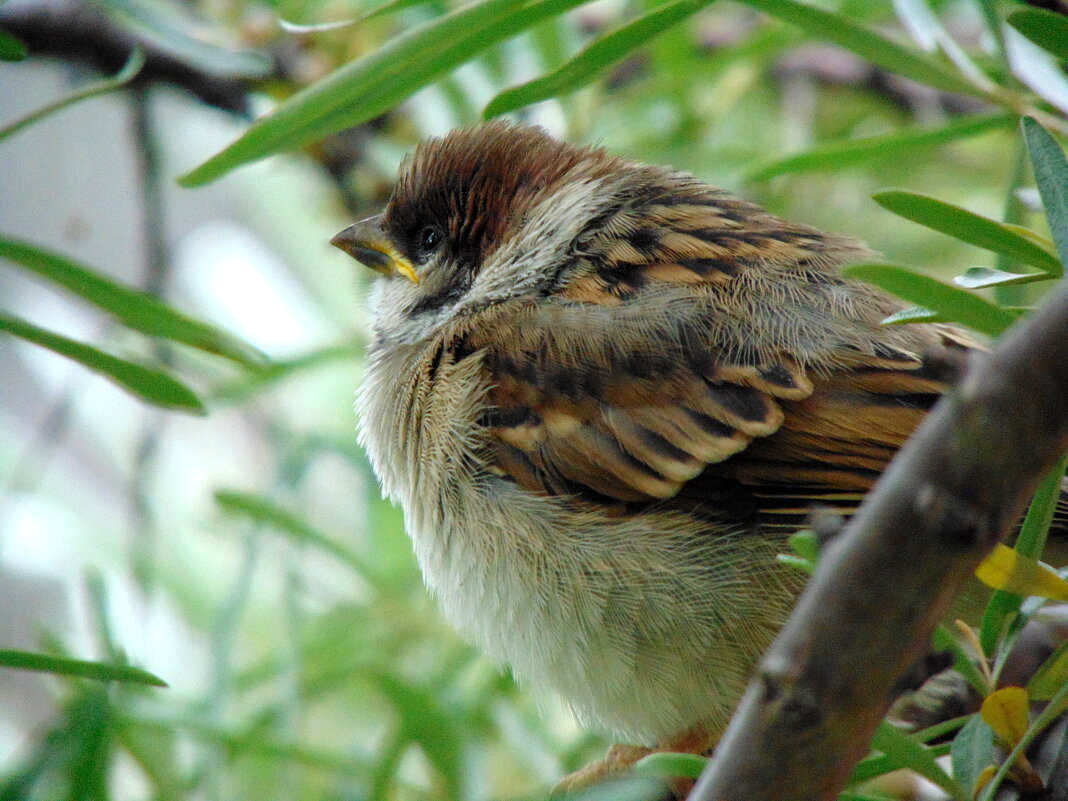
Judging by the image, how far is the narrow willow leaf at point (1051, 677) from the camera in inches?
43.6

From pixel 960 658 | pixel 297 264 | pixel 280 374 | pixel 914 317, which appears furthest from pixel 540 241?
pixel 297 264

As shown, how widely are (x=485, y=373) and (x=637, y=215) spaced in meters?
0.44

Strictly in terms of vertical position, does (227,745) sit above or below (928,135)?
below

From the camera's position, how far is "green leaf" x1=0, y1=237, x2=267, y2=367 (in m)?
1.61

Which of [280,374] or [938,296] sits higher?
[938,296]

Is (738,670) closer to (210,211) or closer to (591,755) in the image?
(591,755)

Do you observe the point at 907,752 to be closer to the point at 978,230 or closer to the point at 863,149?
the point at 978,230

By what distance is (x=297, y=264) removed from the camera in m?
4.29

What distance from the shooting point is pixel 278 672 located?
2619mm

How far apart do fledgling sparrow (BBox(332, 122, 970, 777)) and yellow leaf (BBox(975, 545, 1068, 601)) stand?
57 cm

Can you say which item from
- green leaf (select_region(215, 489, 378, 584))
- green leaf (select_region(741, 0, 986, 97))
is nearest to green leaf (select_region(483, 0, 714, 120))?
green leaf (select_region(741, 0, 986, 97))

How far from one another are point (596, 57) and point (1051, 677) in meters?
1.04

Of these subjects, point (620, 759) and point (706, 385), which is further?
point (620, 759)

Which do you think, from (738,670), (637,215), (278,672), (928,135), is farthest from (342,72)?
(278,672)
